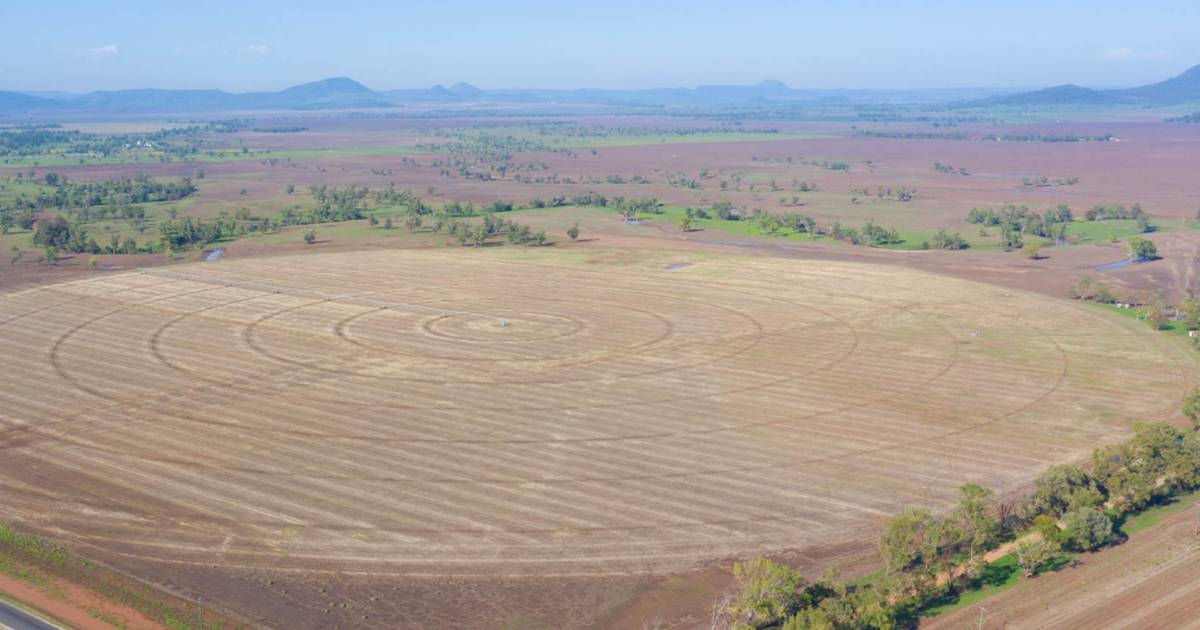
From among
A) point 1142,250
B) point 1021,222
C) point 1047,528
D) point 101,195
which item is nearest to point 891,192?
point 1021,222

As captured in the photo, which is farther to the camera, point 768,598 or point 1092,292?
point 1092,292

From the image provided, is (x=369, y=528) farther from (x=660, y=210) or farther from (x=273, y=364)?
(x=660, y=210)

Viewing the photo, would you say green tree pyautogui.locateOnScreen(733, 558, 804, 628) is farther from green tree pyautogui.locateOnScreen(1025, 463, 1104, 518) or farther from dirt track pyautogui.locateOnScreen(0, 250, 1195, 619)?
green tree pyautogui.locateOnScreen(1025, 463, 1104, 518)

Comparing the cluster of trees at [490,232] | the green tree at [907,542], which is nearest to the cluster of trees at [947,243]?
the cluster of trees at [490,232]

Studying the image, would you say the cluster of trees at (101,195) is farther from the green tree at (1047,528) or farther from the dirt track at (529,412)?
the green tree at (1047,528)

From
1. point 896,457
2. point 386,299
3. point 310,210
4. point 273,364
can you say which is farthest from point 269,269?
point 896,457

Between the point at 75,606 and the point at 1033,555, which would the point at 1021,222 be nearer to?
the point at 1033,555

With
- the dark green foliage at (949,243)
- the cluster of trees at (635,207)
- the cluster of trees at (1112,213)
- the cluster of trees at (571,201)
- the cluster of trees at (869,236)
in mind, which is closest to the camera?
the dark green foliage at (949,243)
